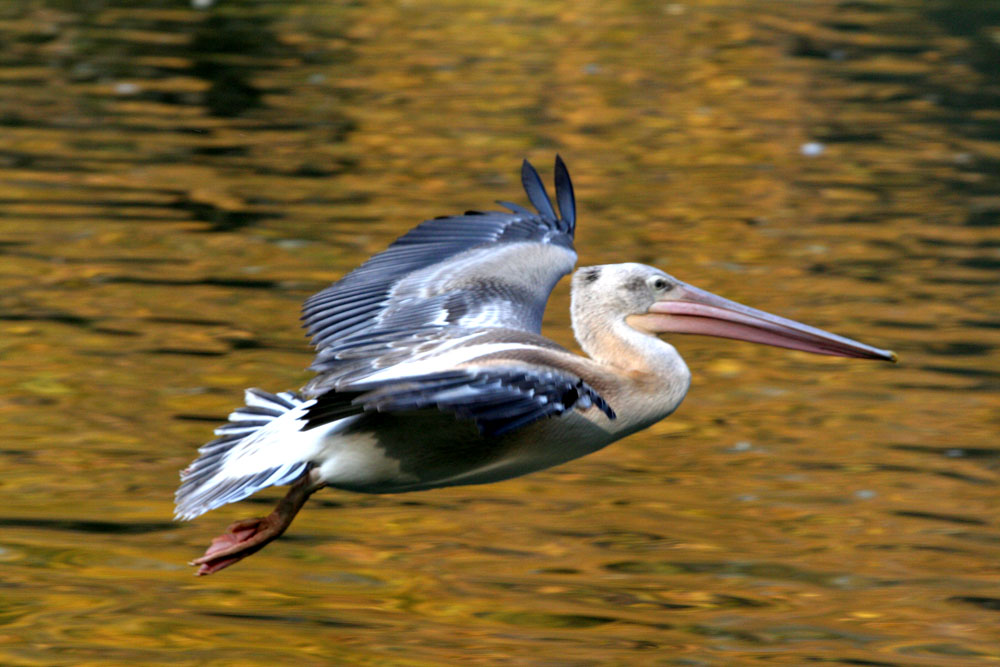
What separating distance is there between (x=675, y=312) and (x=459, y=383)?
1430mm

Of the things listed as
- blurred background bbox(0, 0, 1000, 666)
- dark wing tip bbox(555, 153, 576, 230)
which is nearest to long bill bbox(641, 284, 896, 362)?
blurred background bbox(0, 0, 1000, 666)

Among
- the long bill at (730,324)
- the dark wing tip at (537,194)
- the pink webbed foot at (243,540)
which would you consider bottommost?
the pink webbed foot at (243,540)

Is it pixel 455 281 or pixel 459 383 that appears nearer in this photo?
pixel 459 383

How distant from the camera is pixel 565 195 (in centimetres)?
697

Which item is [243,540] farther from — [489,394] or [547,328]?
[547,328]

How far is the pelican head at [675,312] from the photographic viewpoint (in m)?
5.66

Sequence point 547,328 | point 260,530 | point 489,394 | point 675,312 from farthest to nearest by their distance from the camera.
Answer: point 547,328, point 675,312, point 260,530, point 489,394

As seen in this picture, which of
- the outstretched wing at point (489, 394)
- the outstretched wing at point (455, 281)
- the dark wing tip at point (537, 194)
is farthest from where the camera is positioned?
the dark wing tip at point (537, 194)

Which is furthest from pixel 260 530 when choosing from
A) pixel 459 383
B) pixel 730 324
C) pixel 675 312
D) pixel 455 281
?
pixel 730 324

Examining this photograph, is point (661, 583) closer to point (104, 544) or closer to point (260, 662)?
point (260, 662)

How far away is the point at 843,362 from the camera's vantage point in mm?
9367

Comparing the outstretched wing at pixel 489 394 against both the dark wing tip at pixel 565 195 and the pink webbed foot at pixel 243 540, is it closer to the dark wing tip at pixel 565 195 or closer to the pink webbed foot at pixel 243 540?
the pink webbed foot at pixel 243 540

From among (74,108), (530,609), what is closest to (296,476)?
(530,609)

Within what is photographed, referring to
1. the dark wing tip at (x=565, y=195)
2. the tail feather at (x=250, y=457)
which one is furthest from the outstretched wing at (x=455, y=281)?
the tail feather at (x=250, y=457)
